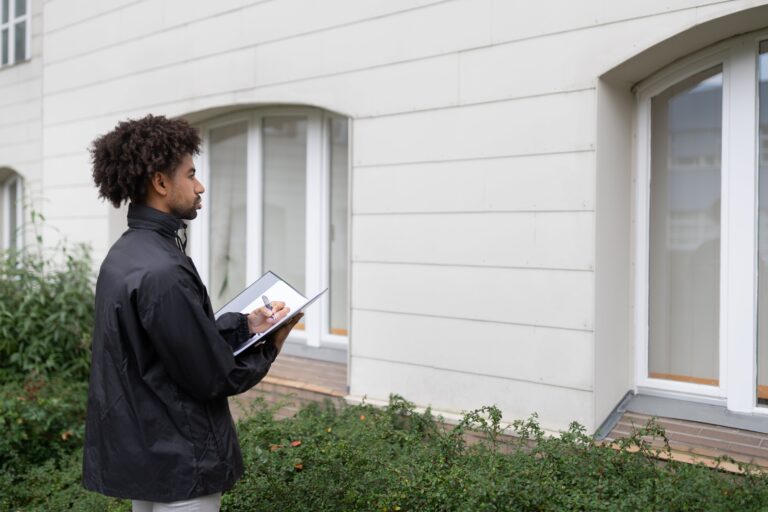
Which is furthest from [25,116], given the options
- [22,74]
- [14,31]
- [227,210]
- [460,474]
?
[460,474]

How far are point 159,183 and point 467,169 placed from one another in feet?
7.98

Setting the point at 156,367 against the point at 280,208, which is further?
the point at 280,208

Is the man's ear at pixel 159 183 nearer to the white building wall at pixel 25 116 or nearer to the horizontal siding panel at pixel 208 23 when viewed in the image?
the horizontal siding panel at pixel 208 23

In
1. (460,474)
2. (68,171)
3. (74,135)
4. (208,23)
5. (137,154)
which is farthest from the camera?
(68,171)

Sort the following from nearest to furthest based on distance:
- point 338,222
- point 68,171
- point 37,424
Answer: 1. point 37,424
2. point 338,222
3. point 68,171

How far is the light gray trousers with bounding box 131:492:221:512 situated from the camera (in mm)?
2527

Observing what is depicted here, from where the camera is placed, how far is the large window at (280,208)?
6105mm

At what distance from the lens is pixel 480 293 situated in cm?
466

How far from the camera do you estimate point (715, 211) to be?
14.1 feet

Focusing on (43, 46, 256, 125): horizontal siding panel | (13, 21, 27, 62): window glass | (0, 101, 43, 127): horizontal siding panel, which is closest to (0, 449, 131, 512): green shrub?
(43, 46, 256, 125): horizontal siding panel

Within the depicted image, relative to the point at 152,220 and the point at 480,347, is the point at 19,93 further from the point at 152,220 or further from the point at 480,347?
the point at 152,220

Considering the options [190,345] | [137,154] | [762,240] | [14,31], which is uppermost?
[14,31]

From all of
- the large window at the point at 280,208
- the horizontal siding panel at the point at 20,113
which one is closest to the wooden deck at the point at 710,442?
the large window at the point at 280,208

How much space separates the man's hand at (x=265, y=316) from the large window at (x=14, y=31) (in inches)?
288
